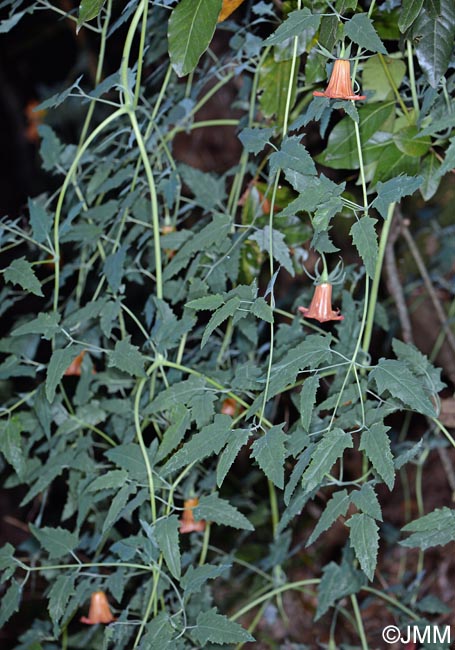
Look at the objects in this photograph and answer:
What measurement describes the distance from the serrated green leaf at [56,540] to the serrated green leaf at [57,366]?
164mm

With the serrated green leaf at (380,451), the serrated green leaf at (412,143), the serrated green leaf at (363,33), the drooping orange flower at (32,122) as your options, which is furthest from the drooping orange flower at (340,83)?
the drooping orange flower at (32,122)

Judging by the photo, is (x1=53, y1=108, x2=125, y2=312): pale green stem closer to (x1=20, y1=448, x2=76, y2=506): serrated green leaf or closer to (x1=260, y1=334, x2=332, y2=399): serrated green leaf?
(x1=20, y1=448, x2=76, y2=506): serrated green leaf

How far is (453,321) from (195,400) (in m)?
0.68

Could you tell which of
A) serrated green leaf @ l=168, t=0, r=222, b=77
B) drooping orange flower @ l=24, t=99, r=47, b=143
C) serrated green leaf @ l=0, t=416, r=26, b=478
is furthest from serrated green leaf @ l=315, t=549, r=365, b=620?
drooping orange flower @ l=24, t=99, r=47, b=143

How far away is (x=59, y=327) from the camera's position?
0.81m

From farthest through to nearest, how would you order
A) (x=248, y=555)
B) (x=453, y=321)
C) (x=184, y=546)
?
(x=248, y=555) → (x=453, y=321) → (x=184, y=546)

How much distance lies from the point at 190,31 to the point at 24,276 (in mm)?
271

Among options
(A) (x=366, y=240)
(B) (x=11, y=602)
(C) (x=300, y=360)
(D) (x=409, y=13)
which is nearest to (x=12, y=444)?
(B) (x=11, y=602)

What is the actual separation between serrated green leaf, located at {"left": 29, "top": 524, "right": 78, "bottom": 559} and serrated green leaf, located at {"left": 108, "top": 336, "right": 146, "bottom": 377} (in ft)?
0.62

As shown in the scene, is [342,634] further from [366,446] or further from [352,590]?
[366,446]

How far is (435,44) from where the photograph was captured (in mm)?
695

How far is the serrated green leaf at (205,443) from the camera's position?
674 millimetres

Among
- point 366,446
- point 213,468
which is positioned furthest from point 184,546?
point 366,446

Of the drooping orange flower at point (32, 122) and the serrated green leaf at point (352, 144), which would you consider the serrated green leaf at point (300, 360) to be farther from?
the drooping orange flower at point (32, 122)
